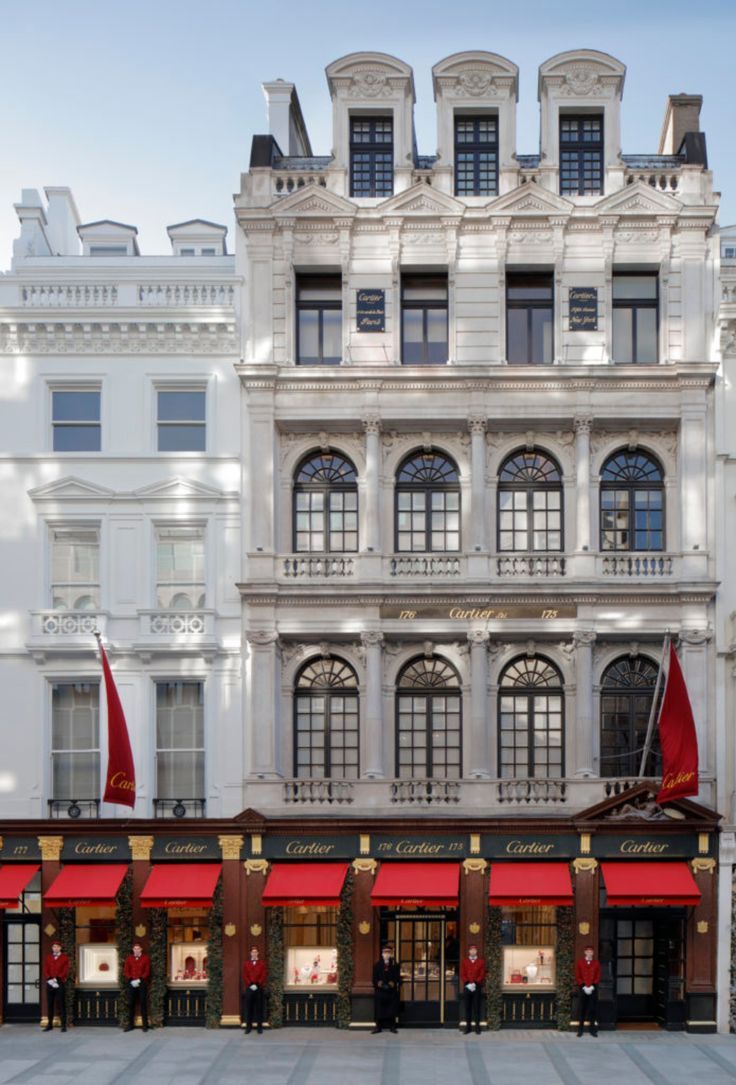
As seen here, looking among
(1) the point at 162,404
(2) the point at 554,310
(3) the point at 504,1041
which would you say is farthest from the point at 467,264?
(3) the point at 504,1041

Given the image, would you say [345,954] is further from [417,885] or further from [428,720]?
[428,720]

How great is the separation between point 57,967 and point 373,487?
42.6ft

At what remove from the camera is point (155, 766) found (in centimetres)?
2941

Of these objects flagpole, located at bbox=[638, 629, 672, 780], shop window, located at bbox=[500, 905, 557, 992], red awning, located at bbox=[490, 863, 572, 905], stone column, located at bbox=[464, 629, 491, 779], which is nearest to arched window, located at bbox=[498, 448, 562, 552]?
stone column, located at bbox=[464, 629, 491, 779]

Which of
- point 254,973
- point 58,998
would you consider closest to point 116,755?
point 254,973

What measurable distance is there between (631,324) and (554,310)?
1.97 m

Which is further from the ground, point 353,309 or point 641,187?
point 641,187

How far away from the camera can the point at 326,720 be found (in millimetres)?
29844

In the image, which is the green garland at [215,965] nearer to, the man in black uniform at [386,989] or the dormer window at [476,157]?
the man in black uniform at [386,989]

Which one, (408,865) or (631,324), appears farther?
(631,324)

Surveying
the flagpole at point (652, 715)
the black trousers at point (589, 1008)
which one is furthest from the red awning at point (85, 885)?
the flagpole at point (652, 715)

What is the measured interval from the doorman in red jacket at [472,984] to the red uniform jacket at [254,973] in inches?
175

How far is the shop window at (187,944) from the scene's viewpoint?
2852 cm

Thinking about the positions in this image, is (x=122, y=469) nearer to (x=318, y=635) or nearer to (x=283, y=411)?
(x=283, y=411)
